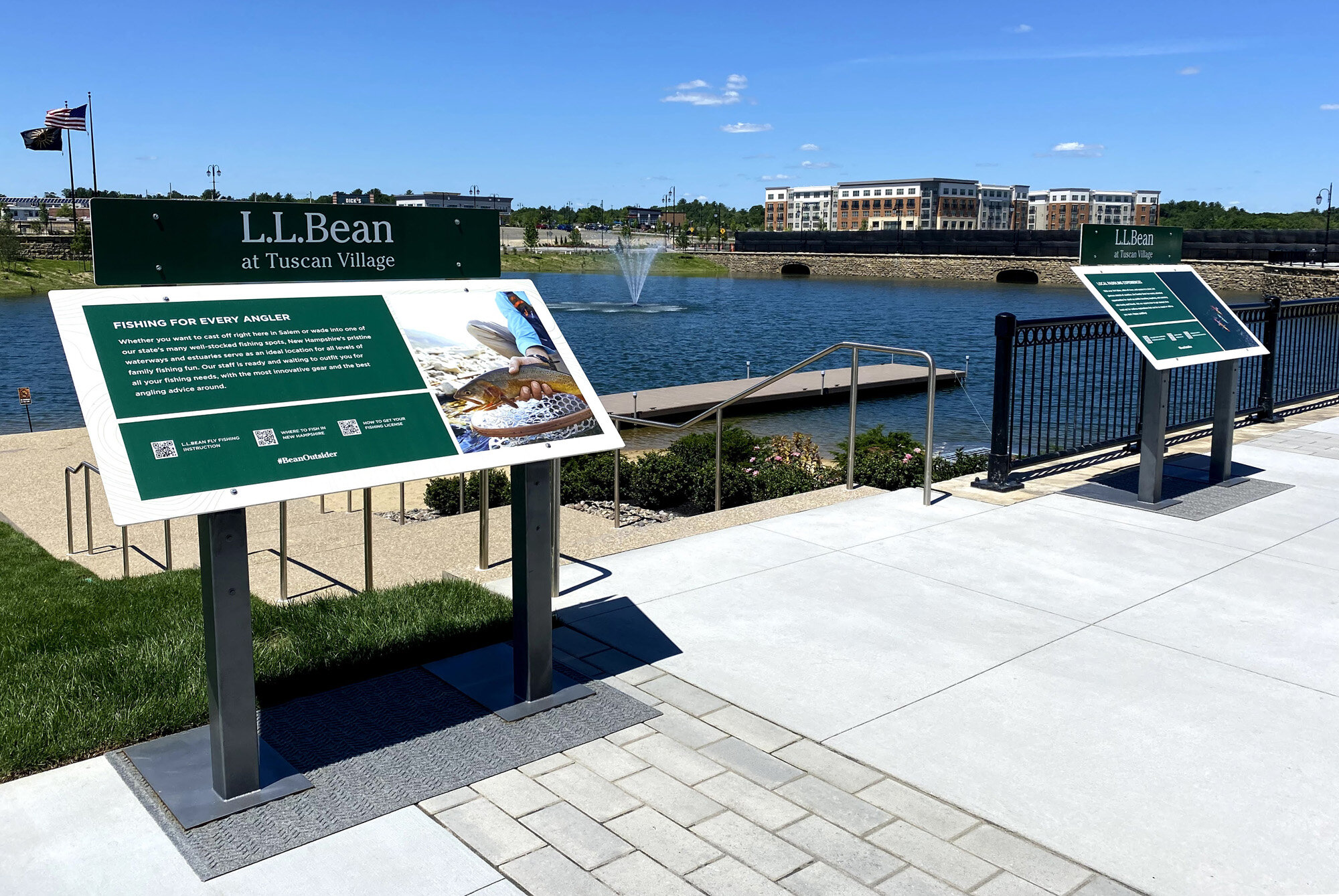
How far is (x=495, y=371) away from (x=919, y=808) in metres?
2.29

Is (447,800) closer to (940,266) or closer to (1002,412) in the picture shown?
(1002,412)

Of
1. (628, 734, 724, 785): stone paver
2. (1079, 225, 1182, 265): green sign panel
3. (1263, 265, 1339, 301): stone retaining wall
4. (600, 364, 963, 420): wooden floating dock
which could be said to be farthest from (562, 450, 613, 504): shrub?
(1263, 265, 1339, 301): stone retaining wall

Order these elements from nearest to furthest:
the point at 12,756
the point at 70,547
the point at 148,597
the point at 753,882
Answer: the point at 753,882 < the point at 12,756 < the point at 148,597 < the point at 70,547

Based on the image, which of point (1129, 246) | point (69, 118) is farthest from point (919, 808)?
point (69, 118)

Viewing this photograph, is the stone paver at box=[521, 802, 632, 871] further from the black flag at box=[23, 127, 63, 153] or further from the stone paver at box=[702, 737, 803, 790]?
the black flag at box=[23, 127, 63, 153]

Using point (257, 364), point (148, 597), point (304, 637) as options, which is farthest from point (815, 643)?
point (148, 597)

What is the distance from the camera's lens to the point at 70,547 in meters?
10.8

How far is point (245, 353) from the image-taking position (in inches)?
143

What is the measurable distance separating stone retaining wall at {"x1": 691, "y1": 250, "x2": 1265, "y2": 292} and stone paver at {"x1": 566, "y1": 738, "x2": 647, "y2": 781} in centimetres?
9093

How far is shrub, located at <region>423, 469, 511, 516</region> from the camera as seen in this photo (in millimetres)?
11773

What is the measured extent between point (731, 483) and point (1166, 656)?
646cm

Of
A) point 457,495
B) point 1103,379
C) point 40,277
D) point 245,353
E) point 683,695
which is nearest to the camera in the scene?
point 245,353

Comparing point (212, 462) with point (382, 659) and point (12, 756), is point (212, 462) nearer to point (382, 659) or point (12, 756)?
point (12, 756)

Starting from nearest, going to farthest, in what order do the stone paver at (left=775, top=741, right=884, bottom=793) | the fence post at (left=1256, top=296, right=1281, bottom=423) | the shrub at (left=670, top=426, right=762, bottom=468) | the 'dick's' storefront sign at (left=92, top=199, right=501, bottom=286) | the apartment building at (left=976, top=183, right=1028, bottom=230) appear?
the 'dick's' storefront sign at (left=92, top=199, right=501, bottom=286)
the stone paver at (left=775, top=741, right=884, bottom=793)
the fence post at (left=1256, top=296, right=1281, bottom=423)
the shrub at (left=670, top=426, right=762, bottom=468)
the apartment building at (left=976, top=183, right=1028, bottom=230)
